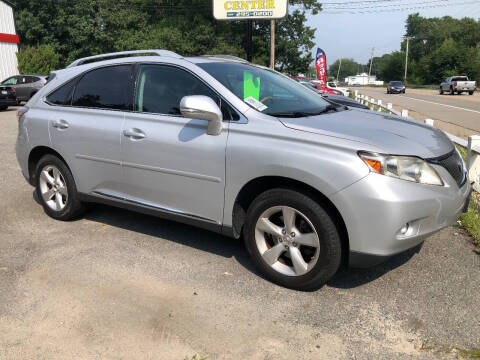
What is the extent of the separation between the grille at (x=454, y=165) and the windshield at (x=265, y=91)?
105 cm

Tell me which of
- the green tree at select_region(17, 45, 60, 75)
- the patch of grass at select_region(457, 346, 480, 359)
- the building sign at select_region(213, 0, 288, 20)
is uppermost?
the building sign at select_region(213, 0, 288, 20)

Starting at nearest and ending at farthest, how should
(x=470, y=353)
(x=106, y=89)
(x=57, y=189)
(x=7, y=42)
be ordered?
(x=470, y=353) → (x=106, y=89) → (x=57, y=189) → (x=7, y=42)

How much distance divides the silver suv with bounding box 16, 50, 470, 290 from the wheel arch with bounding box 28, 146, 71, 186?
1.1 inches

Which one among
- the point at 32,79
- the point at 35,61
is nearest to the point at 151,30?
the point at 35,61

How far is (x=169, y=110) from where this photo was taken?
3740 mm

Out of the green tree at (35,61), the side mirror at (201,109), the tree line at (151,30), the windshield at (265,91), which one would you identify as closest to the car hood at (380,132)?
the windshield at (265,91)

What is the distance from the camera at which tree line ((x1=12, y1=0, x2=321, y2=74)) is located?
39719 mm

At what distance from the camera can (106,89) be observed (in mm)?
4211

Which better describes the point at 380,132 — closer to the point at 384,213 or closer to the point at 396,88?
the point at 384,213

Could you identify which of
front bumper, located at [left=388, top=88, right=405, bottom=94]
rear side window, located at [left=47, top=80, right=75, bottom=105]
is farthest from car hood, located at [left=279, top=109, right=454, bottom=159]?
front bumper, located at [left=388, top=88, right=405, bottom=94]

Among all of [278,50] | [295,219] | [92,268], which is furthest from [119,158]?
[278,50]

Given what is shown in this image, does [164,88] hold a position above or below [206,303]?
above

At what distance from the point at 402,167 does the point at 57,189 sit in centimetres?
351

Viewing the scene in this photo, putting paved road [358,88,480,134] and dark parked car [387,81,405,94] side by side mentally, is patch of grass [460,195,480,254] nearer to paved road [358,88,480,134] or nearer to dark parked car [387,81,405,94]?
paved road [358,88,480,134]
